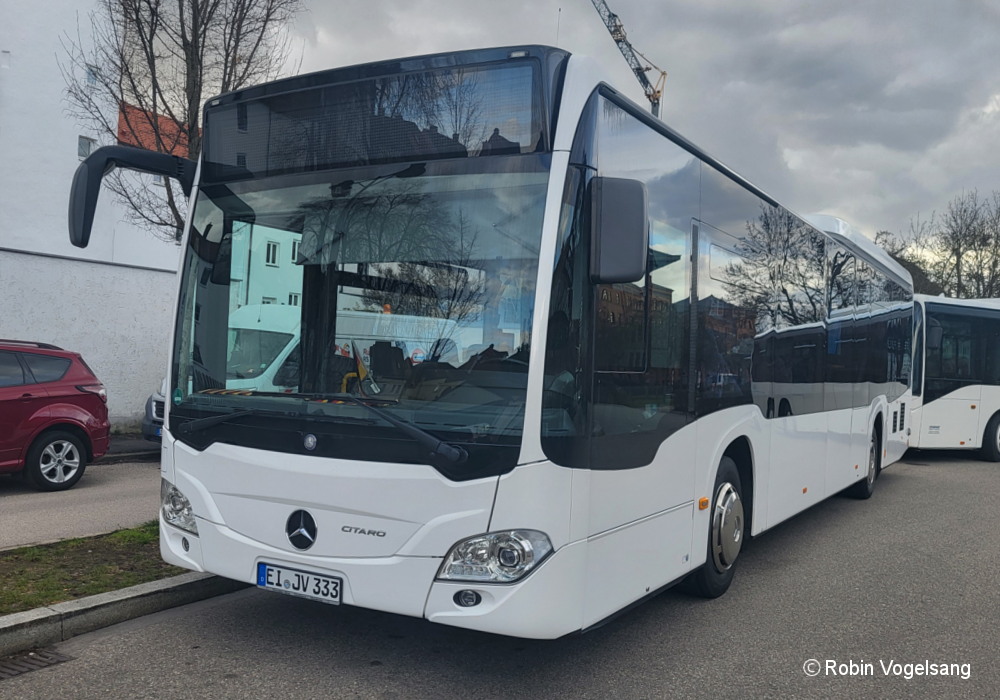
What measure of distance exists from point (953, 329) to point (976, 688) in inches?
528

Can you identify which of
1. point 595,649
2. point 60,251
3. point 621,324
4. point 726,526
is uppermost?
point 60,251

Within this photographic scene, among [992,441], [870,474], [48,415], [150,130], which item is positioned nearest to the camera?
[48,415]

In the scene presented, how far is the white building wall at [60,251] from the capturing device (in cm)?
1585

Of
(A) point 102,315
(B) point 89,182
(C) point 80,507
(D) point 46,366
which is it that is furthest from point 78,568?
(A) point 102,315

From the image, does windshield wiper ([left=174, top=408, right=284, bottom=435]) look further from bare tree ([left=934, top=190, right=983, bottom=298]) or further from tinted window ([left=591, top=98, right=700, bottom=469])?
bare tree ([left=934, top=190, right=983, bottom=298])

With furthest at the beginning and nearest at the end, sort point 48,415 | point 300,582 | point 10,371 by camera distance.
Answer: point 48,415 → point 10,371 → point 300,582

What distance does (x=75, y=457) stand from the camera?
34.3ft

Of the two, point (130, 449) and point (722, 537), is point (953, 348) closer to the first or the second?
point (722, 537)

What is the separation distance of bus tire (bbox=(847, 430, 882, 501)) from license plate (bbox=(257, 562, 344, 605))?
26.9 ft

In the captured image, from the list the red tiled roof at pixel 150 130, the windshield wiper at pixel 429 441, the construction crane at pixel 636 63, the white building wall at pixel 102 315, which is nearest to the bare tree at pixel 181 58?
the red tiled roof at pixel 150 130

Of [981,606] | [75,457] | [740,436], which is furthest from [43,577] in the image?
[981,606]

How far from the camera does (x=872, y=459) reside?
10914mm

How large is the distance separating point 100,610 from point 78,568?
0.99m

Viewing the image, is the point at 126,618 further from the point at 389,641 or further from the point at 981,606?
→ the point at 981,606
